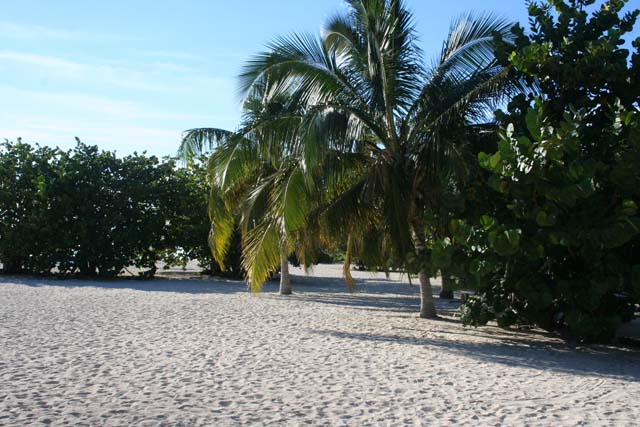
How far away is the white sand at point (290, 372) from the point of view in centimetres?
532

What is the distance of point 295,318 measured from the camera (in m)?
12.1

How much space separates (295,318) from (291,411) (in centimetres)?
673

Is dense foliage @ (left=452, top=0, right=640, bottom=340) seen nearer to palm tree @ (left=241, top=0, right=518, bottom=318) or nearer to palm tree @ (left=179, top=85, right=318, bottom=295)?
palm tree @ (left=241, top=0, right=518, bottom=318)

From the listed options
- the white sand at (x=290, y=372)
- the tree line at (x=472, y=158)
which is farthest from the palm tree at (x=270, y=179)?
the white sand at (x=290, y=372)

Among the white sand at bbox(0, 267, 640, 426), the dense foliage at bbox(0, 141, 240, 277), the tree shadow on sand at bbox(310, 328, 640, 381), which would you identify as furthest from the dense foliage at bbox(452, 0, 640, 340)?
the dense foliage at bbox(0, 141, 240, 277)

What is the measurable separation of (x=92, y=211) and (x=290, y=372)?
17422mm

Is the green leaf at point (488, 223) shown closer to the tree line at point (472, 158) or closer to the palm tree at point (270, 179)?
the tree line at point (472, 158)

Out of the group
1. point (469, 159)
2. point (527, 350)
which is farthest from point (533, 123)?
point (527, 350)

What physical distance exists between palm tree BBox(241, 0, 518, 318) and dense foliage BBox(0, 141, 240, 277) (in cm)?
1229

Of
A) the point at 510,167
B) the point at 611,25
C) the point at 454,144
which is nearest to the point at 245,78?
the point at 454,144

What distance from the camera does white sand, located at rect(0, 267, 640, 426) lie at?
5.32 metres

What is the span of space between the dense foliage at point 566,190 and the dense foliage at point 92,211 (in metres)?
15.7

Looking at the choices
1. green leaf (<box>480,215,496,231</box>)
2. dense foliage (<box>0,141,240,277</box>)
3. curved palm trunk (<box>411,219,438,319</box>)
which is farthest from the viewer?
dense foliage (<box>0,141,240,277</box>)

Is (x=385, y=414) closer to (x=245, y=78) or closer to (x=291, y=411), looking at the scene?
(x=291, y=411)
